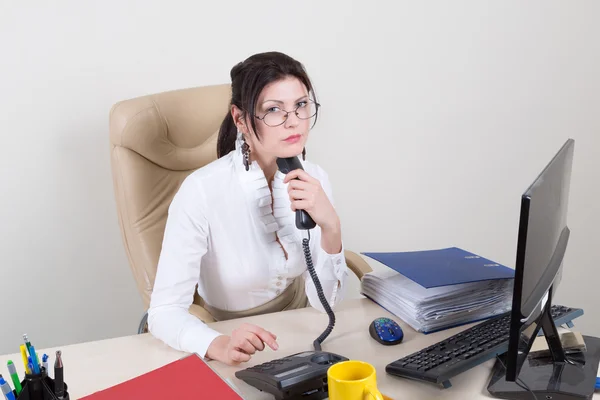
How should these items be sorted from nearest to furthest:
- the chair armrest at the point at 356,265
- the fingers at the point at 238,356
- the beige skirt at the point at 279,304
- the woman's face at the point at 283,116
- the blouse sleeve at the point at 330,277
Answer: the fingers at the point at 238,356
the woman's face at the point at 283,116
the blouse sleeve at the point at 330,277
the beige skirt at the point at 279,304
the chair armrest at the point at 356,265

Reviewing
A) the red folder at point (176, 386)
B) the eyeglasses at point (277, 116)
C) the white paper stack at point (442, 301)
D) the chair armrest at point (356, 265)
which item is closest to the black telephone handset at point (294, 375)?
the red folder at point (176, 386)

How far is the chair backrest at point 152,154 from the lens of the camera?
170cm

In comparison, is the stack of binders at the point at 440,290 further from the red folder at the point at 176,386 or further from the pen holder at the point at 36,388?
the pen holder at the point at 36,388

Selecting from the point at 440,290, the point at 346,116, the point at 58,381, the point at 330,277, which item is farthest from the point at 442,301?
the point at 346,116

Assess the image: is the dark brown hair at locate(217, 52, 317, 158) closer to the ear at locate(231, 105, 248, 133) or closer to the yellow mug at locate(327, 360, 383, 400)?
the ear at locate(231, 105, 248, 133)

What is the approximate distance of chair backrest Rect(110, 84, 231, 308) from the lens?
67.0 inches

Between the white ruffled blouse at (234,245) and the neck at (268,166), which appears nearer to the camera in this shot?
the white ruffled blouse at (234,245)

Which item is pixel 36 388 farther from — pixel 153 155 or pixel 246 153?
pixel 153 155

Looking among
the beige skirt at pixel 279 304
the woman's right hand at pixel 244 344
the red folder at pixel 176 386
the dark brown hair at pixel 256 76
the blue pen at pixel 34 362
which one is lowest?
the beige skirt at pixel 279 304

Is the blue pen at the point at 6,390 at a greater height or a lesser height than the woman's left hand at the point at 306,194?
lesser

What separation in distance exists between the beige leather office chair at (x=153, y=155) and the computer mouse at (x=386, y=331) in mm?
408

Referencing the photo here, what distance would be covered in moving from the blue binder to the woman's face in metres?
0.29

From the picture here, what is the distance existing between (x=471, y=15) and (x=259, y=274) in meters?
1.47

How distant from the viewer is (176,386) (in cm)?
97
